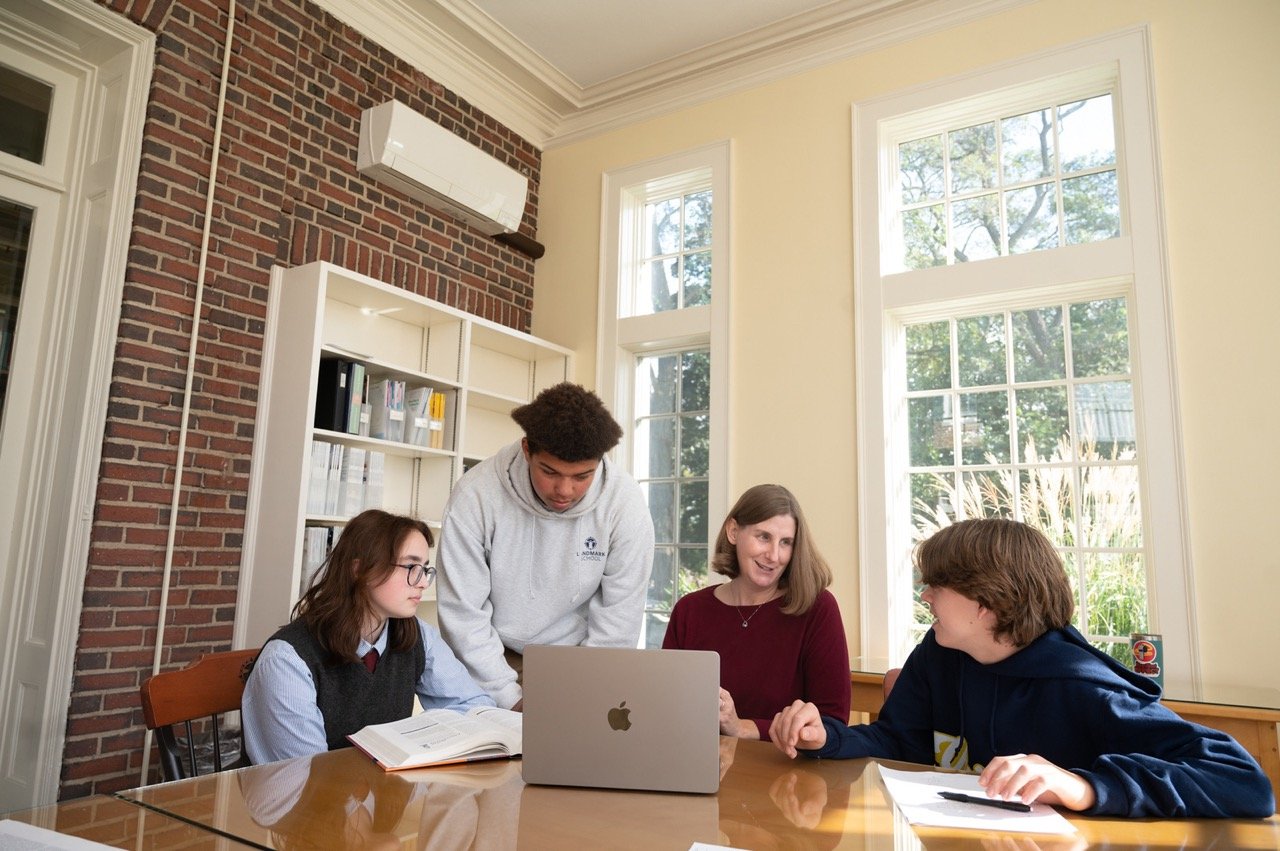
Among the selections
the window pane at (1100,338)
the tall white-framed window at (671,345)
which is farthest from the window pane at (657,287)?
the window pane at (1100,338)

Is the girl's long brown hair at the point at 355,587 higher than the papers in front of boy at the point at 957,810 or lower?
→ higher

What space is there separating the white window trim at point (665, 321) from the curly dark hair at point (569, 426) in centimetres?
196

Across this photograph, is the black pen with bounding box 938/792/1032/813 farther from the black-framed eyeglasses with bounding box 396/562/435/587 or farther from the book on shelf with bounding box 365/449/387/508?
the book on shelf with bounding box 365/449/387/508

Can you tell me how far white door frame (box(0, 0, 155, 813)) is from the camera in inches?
109

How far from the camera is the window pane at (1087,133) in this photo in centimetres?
346

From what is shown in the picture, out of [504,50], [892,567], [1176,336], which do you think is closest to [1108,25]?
[1176,336]

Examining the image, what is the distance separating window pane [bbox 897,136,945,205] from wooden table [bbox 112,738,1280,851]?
311cm

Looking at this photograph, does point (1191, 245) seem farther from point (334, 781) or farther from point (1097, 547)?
point (334, 781)

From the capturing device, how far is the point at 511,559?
2291 millimetres

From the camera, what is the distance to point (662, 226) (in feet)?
15.2

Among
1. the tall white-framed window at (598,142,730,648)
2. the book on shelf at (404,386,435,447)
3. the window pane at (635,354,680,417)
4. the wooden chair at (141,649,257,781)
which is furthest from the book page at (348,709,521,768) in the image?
the window pane at (635,354,680,417)

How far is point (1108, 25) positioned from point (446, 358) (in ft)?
10.2

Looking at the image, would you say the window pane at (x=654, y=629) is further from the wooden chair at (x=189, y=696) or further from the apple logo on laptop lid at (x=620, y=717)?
the apple logo on laptop lid at (x=620, y=717)

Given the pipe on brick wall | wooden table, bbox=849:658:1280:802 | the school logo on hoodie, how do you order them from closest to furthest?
the school logo on hoodie → wooden table, bbox=849:658:1280:802 → the pipe on brick wall
